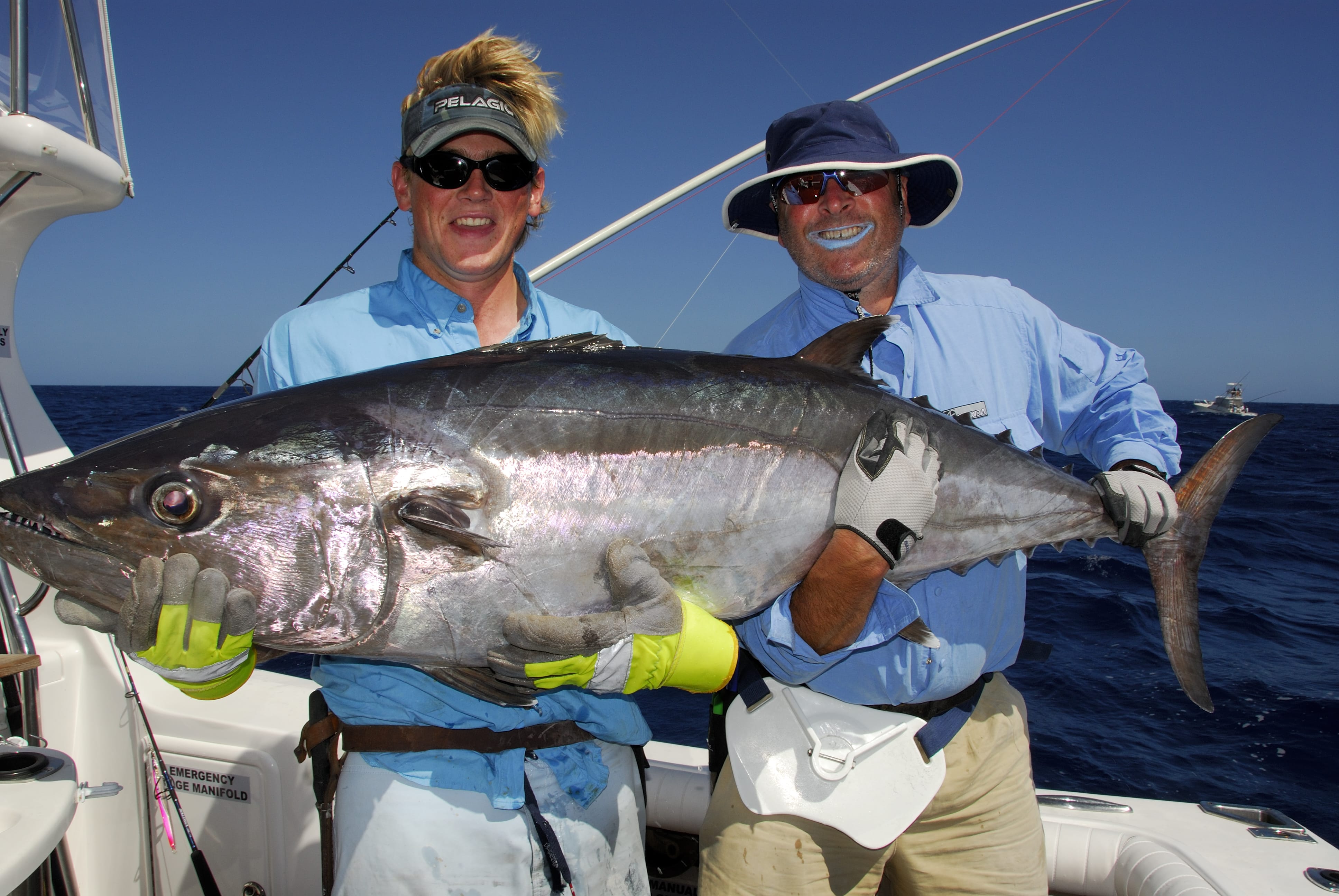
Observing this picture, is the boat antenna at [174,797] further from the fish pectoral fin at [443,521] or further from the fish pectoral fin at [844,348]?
the fish pectoral fin at [844,348]

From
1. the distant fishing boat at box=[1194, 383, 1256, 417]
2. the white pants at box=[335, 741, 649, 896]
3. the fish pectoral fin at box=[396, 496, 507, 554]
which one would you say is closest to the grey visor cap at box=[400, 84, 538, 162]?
the fish pectoral fin at box=[396, 496, 507, 554]

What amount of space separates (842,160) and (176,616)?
238 cm

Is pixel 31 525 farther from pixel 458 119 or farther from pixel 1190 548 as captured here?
pixel 1190 548

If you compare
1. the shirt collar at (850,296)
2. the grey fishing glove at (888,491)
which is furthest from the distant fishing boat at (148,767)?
the shirt collar at (850,296)

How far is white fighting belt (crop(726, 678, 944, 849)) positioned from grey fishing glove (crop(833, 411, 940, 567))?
729 mm

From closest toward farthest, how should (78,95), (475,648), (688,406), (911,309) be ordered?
1. (475,648)
2. (688,406)
3. (911,309)
4. (78,95)

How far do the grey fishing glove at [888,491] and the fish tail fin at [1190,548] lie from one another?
0.93 metres

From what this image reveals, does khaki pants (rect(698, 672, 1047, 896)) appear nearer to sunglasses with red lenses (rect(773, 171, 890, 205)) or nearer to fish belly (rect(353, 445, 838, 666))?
fish belly (rect(353, 445, 838, 666))

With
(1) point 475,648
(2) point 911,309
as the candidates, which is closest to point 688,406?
(1) point 475,648

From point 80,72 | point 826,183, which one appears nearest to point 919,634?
point 826,183

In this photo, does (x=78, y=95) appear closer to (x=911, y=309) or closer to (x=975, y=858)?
(x=911, y=309)

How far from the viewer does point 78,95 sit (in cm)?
296

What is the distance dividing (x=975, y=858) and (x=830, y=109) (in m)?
2.66

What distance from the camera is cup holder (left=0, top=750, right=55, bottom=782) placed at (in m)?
2.23
